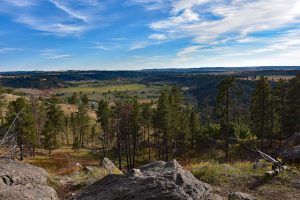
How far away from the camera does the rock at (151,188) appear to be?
393 inches

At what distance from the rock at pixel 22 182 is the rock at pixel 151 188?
170 centimetres

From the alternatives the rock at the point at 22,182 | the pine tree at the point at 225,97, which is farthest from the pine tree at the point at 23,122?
the rock at the point at 22,182


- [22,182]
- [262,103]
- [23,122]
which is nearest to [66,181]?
[22,182]

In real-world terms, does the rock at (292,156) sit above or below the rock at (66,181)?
above

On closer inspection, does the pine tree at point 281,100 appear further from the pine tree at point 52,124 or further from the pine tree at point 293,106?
the pine tree at point 52,124

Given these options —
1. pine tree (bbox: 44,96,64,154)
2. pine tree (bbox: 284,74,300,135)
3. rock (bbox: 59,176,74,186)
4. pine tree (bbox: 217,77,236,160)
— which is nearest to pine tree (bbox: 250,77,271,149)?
pine tree (bbox: 284,74,300,135)

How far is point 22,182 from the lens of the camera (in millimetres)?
13141

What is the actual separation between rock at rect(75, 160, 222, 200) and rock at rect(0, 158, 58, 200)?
5.56 feet

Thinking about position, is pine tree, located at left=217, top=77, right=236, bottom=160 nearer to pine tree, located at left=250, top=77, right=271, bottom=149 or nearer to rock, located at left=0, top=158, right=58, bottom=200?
pine tree, located at left=250, top=77, right=271, bottom=149

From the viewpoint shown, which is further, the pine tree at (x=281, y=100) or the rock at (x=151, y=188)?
the pine tree at (x=281, y=100)

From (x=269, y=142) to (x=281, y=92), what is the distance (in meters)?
10.5

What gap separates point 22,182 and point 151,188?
6062 millimetres

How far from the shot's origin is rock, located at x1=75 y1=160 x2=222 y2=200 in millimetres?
9977

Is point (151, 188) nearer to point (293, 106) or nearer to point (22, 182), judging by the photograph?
point (22, 182)
